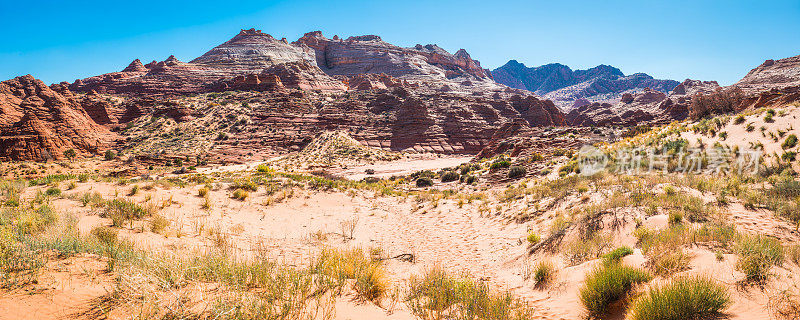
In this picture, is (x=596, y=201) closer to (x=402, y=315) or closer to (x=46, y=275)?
(x=402, y=315)

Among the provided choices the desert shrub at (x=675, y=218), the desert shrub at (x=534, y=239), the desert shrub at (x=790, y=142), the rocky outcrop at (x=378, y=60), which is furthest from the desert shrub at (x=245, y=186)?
the rocky outcrop at (x=378, y=60)

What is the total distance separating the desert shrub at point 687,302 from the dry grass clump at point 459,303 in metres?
1.23

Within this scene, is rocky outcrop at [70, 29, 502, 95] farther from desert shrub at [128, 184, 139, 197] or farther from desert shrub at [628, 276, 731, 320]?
desert shrub at [628, 276, 731, 320]

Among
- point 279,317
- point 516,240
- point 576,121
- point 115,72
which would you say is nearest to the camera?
point 279,317

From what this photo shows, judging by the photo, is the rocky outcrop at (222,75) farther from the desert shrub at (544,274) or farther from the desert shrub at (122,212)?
the desert shrub at (544,274)

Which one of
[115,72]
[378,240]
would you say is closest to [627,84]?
[378,240]

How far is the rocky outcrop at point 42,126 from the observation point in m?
28.4

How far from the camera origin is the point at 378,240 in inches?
359

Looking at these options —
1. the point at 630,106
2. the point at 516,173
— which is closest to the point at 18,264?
the point at 516,173

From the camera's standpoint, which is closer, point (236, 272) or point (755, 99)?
point (236, 272)

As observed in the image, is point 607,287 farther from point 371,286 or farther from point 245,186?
point 245,186

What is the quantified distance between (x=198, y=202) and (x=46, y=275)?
342 inches

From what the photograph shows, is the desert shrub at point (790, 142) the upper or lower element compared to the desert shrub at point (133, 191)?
upper

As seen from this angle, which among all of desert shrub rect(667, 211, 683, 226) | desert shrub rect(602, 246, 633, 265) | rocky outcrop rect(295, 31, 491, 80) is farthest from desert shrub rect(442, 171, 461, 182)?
rocky outcrop rect(295, 31, 491, 80)
